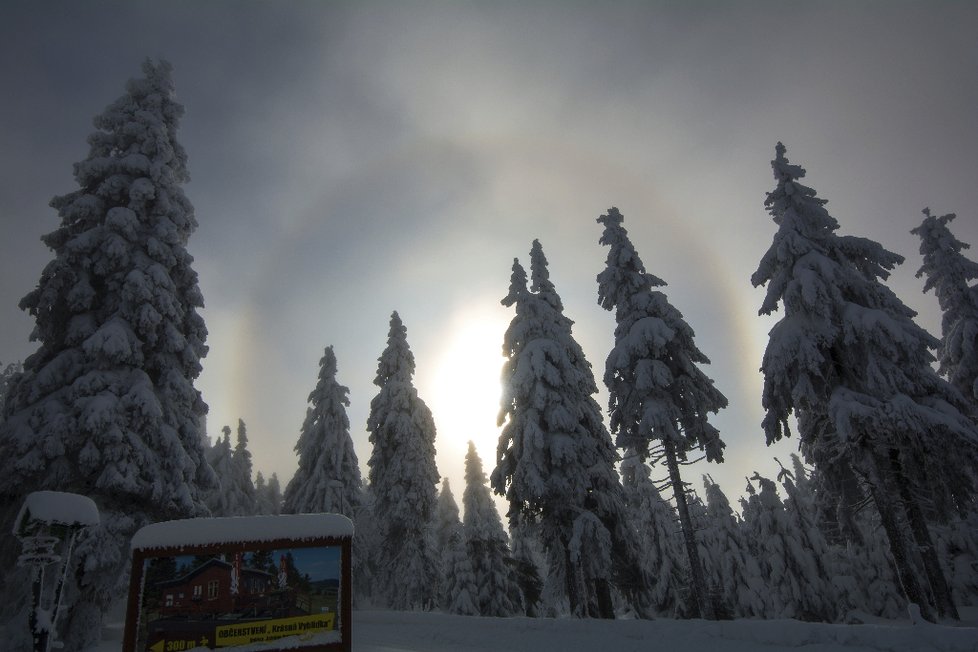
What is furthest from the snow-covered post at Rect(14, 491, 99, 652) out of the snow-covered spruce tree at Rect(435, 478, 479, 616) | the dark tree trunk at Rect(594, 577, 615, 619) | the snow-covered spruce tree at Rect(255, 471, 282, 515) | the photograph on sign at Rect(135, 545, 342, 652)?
the snow-covered spruce tree at Rect(255, 471, 282, 515)

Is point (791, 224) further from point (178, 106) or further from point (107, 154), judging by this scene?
point (107, 154)

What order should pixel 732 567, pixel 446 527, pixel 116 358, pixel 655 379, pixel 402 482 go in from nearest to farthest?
1. pixel 116 358
2. pixel 655 379
3. pixel 732 567
4. pixel 402 482
5. pixel 446 527

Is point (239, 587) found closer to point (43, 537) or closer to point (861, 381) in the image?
point (43, 537)

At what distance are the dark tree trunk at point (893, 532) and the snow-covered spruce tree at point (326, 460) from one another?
88.2 feet

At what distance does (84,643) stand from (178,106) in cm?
1754

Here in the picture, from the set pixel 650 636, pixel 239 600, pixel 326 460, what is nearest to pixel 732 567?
pixel 650 636

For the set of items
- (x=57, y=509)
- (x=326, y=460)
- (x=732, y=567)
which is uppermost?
(x=326, y=460)

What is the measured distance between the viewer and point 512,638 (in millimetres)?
13398

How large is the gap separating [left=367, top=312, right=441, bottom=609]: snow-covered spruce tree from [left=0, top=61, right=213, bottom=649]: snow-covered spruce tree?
49.0 feet

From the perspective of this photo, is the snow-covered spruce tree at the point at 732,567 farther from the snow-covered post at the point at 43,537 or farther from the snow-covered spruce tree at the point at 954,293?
the snow-covered post at the point at 43,537

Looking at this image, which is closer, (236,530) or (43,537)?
(43,537)

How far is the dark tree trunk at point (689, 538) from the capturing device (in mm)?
15656

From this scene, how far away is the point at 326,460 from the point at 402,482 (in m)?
5.61

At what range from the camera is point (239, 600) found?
265 inches
